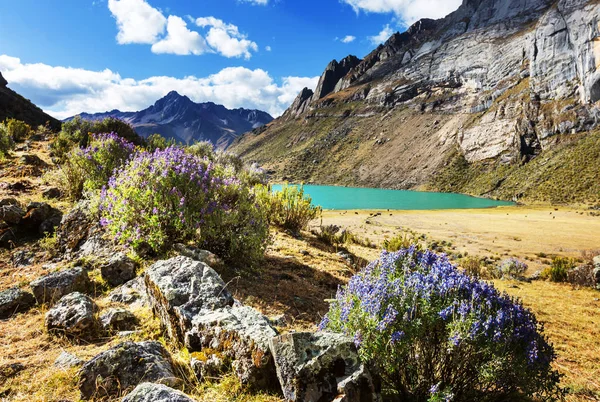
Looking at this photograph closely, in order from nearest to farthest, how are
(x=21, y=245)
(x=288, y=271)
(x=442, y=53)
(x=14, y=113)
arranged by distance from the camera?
(x=21, y=245) → (x=288, y=271) → (x=14, y=113) → (x=442, y=53)

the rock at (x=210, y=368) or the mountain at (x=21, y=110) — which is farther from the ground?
the mountain at (x=21, y=110)

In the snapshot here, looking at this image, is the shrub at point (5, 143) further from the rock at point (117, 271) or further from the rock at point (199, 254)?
the rock at point (199, 254)

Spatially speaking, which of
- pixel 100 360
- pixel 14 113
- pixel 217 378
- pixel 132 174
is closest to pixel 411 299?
pixel 217 378

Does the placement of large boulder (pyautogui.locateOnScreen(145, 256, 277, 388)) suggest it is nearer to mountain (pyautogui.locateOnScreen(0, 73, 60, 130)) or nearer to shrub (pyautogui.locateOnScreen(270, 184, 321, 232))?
shrub (pyautogui.locateOnScreen(270, 184, 321, 232))

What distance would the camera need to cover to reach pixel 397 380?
3.09m

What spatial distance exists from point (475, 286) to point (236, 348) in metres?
2.41

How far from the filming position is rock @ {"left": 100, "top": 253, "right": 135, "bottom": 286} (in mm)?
5461

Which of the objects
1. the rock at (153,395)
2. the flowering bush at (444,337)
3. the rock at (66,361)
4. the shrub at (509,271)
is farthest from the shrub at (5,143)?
the shrub at (509,271)

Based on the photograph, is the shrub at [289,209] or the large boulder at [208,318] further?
the shrub at [289,209]

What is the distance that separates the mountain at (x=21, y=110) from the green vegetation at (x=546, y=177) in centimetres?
7902

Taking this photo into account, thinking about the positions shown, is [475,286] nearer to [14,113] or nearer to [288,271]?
[288,271]

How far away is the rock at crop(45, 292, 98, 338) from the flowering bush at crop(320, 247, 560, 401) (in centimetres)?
285

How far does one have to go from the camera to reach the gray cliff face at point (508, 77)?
80.5 metres

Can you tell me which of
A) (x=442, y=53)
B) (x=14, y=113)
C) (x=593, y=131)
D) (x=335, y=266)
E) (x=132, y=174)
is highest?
(x=442, y=53)
